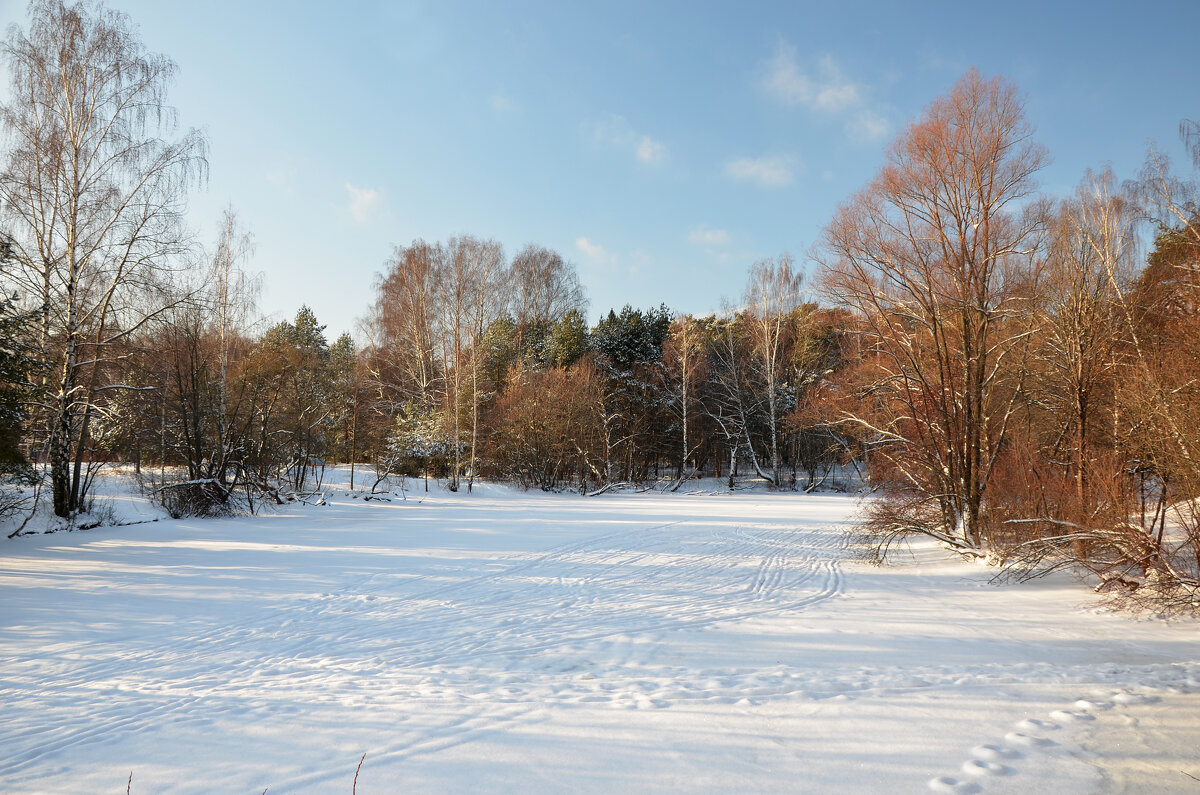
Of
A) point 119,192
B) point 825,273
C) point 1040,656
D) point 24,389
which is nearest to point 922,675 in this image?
point 1040,656

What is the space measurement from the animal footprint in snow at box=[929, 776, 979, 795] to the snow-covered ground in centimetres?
2

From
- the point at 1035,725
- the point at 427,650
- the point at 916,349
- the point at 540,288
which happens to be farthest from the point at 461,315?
the point at 1035,725

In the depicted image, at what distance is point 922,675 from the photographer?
464cm

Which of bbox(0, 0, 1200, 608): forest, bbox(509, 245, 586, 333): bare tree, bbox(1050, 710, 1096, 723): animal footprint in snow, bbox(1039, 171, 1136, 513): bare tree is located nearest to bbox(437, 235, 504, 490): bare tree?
bbox(0, 0, 1200, 608): forest

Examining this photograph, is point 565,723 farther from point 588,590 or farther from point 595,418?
point 595,418

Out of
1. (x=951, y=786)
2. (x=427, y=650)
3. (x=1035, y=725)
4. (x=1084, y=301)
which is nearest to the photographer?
(x=951, y=786)

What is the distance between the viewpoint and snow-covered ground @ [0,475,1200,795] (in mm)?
3201

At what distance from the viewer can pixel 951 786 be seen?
3.03 m

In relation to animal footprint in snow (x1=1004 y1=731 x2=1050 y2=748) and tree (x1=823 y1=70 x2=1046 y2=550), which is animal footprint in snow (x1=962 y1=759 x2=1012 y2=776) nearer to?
animal footprint in snow (x1=1004 y1=731 x2=1050 y2=748)

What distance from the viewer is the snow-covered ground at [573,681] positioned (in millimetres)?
3201

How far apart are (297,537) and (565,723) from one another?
10.7m

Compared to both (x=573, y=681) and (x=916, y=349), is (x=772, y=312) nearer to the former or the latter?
(x=916, y=349)

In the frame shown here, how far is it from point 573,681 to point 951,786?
249cm

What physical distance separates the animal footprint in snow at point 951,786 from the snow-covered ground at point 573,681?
2cm
